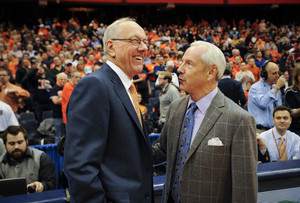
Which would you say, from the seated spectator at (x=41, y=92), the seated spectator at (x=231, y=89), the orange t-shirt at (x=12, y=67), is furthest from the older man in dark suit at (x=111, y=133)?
the orange t-shirt at (x=12, y=67)

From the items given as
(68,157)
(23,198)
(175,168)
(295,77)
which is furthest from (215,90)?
(295,77)

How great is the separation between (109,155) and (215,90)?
682mm

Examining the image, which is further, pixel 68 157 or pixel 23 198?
pixel 23 198

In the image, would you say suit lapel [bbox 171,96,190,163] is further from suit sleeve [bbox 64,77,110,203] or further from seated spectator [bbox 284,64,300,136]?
seated spectator [bbox 284,64,300,136]

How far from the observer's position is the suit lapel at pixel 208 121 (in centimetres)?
142

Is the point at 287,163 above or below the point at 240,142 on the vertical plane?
below

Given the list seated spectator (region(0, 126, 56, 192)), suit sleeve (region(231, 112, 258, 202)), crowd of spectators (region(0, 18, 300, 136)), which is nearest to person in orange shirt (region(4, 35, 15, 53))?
crowd of spectators (region(0, 18, 300, 136))

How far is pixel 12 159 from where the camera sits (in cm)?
308

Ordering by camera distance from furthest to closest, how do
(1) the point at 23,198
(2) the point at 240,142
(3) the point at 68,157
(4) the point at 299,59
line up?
1. (4) the point at 299,59
2. (1) the point at 23,198
3. (2) the point at 240,142
4. (3) the point at 68,157

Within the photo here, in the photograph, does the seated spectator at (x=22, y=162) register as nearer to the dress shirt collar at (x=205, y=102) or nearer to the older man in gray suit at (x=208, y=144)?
the older man in gray suit at (x=208, y=144)

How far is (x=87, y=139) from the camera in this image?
3.94 feet

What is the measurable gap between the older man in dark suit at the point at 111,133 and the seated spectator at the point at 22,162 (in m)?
1.92

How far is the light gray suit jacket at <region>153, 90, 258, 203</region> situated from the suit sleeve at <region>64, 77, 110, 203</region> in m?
0.47

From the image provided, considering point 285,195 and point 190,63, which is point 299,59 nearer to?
point 285,195
